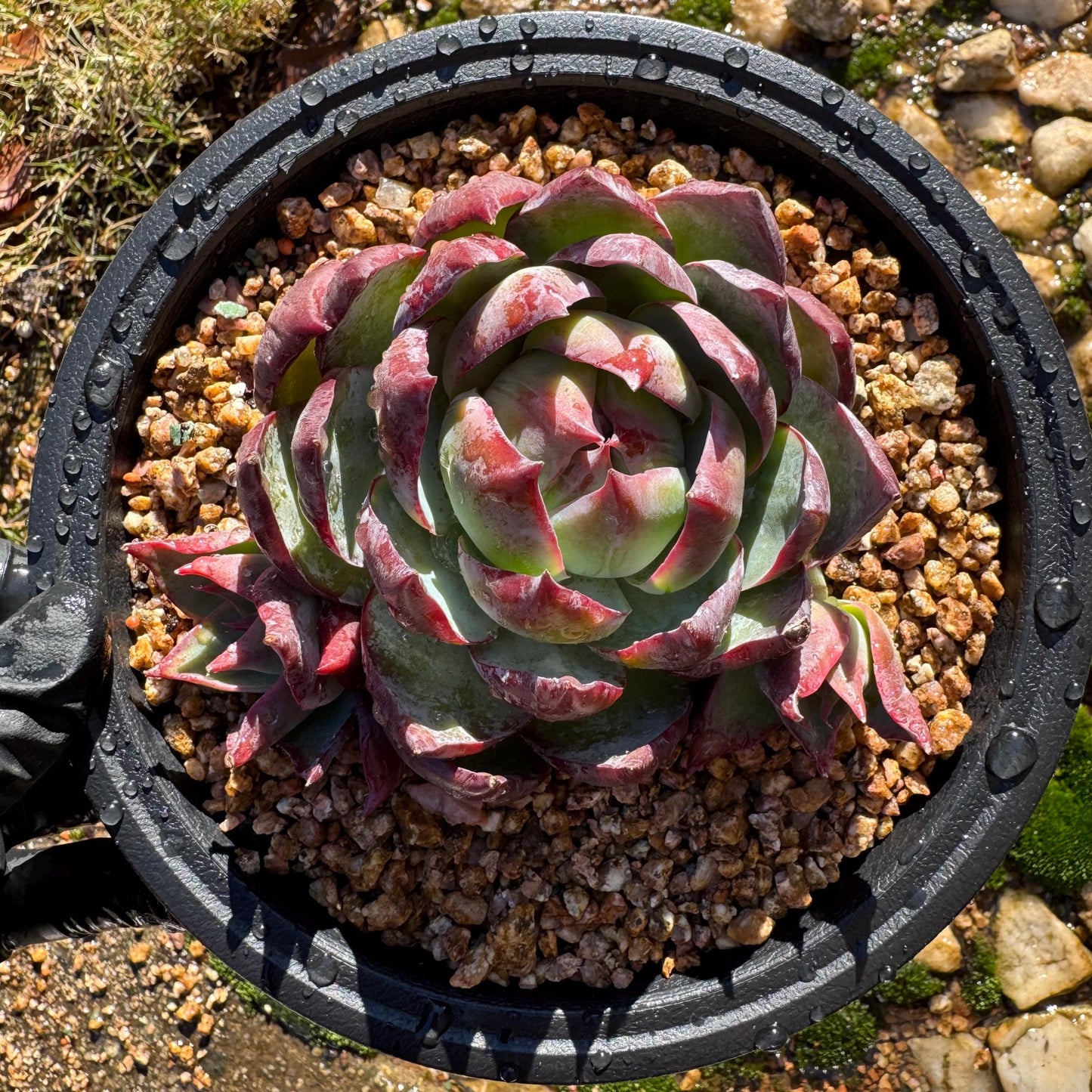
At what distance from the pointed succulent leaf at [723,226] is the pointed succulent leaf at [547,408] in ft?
0.64

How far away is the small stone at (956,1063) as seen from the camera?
208 cm

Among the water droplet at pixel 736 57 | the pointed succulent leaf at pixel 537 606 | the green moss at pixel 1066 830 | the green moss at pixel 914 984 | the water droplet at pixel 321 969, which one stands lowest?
the water droplet at pixel 321 969

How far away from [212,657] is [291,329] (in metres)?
0.42

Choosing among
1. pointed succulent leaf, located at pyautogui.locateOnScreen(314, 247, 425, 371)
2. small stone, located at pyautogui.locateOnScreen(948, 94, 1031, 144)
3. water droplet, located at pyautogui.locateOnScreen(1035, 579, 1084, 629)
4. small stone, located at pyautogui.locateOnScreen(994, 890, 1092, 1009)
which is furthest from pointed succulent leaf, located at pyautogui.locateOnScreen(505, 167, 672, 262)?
small stone, located at pyautogui.locateOnScreen(994, 890, 1092, 1009)

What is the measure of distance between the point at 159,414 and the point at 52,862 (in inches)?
25.5

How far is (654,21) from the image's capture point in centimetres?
137

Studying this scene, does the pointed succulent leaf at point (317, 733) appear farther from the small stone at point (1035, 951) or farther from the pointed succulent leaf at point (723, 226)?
the small stone at point (1035, 951)

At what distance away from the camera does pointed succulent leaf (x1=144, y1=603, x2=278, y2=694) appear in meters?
1.28

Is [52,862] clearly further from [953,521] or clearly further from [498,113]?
[953,521]

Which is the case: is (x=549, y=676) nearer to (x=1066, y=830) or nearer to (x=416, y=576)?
(x=416, y=576)

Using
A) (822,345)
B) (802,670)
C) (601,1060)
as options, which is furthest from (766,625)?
(601,1060)

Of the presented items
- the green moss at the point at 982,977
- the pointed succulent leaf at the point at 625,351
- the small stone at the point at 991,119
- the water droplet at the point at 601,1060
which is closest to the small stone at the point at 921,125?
the small stone at the point at 991,119

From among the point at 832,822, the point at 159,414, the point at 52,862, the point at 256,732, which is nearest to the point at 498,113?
A: the point at 159,414

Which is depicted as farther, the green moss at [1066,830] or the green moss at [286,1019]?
the green moss at [286,1019]
